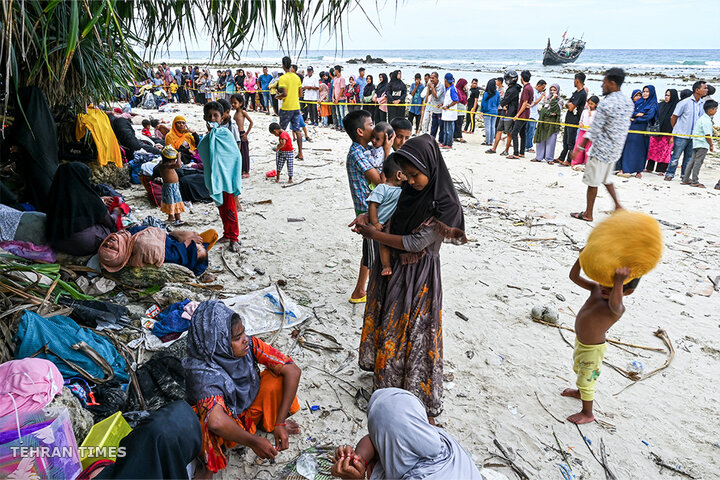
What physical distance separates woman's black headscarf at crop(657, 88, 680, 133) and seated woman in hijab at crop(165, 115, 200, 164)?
30.6 ft

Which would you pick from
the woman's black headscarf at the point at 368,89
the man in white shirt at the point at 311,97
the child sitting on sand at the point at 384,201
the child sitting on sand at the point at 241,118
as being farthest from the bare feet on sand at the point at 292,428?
the man in white shirt at the point at 311,97

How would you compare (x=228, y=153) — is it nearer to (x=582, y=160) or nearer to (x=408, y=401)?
(x=408, y=401)

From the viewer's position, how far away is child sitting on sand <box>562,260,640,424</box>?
2633mm

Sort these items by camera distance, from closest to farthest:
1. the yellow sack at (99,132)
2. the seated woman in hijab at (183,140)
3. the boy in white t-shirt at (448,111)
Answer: the yellow sack at (99,132), the seated woman in hijab at (183,140), the boy in white t-shirt at (448,111)

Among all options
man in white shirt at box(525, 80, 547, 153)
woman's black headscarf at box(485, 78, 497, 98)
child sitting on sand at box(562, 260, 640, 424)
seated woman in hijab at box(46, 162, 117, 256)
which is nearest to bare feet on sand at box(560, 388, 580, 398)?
child sitting on sand at box(562, 260, 640, 424)

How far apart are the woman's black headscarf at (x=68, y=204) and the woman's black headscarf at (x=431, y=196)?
10.8ft

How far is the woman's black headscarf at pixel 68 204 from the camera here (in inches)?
159

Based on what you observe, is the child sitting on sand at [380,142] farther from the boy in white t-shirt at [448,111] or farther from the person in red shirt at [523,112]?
the boy in white t-shirt at [448,111]

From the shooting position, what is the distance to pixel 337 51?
2494 mm

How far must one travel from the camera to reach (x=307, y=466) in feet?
8.14

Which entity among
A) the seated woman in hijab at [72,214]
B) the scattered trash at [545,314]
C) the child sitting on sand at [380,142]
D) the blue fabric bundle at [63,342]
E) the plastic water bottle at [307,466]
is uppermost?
the child sitting on sand at [380,142]

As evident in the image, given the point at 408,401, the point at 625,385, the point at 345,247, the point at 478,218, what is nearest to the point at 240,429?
the point at 408,401

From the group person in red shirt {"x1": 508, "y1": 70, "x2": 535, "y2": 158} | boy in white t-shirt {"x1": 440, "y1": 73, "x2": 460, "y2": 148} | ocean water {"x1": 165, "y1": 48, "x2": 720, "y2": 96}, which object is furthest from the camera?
ocean water {"x1": 165, "y1": 48, "x2": 720, "y2": 96}

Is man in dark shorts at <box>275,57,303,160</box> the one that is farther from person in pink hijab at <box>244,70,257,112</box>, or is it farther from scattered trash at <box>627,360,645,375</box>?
person in pink hijab at <box>244,70,257,112</box>
